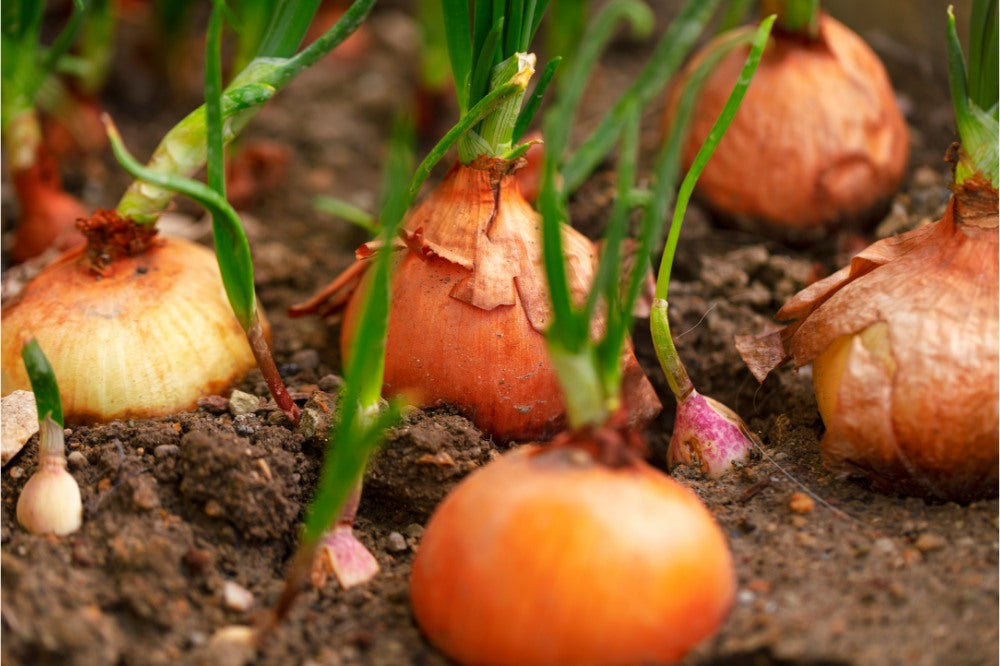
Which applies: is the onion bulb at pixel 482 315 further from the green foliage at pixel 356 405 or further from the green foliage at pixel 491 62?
the green foliage at pixel 356 405

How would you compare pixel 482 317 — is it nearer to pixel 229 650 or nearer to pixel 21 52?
pixel 229 650

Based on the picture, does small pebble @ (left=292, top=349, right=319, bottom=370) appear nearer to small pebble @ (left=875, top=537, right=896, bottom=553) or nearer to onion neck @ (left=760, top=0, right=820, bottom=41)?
small pebble @ (left=875, top=537, right=896, bottom=553)

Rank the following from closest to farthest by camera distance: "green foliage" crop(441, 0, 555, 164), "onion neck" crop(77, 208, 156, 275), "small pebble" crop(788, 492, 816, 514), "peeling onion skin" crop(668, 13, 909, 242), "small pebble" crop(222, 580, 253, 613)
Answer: "small pebble" crop(222, 580, 253, 613) < "small pebble" crop(788, 492, 816, 514) < "green foliage" crop(441, 0, 555, 164) < "onion neck" crop(77, 208, 156, 275) < "peeling onion skin" crop(668, 13, 909, 242)

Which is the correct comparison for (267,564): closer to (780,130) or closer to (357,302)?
(357,302)

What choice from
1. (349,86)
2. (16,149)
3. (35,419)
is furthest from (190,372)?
(349,86)

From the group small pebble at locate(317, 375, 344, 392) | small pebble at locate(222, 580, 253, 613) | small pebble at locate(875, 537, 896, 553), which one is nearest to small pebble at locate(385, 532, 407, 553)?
small pebble at locate(222, 580, 253, 613)

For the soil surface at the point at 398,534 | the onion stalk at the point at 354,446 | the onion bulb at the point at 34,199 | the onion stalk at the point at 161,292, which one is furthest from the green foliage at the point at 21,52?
the onion stalk at the point at 354,446

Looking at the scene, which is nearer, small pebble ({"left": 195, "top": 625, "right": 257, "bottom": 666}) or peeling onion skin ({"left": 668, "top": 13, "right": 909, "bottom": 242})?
small pebble ({"left": 195, "top": 625, "right": 257, "bottom": 666})
